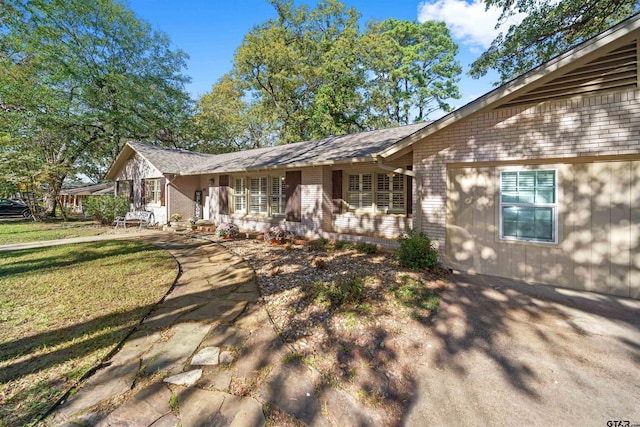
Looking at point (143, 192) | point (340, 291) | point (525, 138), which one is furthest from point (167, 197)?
point (525, 138)

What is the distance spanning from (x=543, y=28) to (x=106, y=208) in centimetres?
2179

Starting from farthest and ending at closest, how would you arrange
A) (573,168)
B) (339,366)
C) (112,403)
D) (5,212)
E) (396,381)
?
(5,212) → (573,168) → (339,366) → (396,381) → (112,403)

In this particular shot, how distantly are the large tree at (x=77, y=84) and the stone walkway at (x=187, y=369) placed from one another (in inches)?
627

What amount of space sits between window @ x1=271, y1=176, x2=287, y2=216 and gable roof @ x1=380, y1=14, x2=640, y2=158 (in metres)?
6.39

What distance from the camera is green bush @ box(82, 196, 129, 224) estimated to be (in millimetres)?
14957

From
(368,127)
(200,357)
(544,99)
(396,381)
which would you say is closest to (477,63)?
(544,99)

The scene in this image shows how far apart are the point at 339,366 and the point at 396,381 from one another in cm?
63

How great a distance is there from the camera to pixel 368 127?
81.6 feet

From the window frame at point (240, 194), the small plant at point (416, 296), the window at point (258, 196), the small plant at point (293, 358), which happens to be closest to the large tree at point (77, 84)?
the window frame at point (240, 194)

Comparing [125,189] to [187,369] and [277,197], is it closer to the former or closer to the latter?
[277,197]

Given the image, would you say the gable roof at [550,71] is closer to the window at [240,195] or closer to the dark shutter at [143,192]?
the window at [240,195]

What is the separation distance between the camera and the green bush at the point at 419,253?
18.5 feet

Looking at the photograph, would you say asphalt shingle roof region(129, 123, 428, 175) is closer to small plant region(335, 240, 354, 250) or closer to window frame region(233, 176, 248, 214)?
window frame region(233, 176, 248, 214)

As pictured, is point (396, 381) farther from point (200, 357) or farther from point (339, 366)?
point (200, 357)
